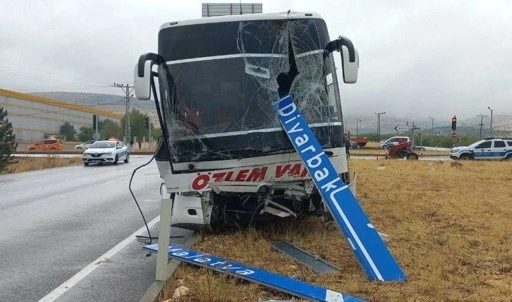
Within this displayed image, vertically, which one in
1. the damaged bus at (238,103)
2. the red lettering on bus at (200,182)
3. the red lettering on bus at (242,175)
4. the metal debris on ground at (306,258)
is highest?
the damaged bus at (238,103)

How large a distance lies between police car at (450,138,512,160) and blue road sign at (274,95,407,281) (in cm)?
3484

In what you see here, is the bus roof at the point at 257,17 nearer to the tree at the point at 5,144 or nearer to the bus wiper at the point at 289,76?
the bus wiper at the point at 289,76

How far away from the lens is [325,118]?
7320 mm

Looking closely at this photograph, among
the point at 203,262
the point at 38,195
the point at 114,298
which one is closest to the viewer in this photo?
the point at 114,298

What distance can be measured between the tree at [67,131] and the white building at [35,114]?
2.91 feet

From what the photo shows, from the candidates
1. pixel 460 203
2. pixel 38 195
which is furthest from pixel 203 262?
pixel 38 195

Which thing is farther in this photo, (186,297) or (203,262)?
(203,262)

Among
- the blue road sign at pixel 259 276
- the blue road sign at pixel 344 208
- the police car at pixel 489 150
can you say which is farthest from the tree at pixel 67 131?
the blue road sign at pixel 344 208

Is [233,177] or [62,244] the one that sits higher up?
[233,177]

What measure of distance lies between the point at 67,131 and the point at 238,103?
365 feet

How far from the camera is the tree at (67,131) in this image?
110500 mm

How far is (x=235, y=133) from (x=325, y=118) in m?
1.25

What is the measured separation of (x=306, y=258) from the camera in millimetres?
6469

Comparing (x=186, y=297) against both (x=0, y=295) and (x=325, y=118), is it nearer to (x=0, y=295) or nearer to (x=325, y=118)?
(x=0, y=295)
